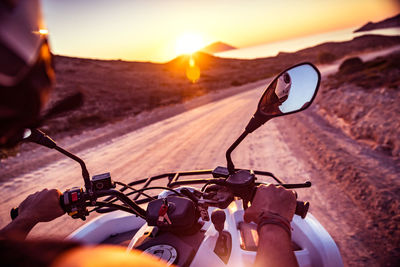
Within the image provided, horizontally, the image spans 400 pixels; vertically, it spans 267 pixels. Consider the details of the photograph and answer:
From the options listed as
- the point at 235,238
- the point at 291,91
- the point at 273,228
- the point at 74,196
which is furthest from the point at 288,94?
the point at 74,196

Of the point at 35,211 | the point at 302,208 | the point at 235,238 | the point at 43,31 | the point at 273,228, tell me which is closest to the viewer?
the point at 43,31

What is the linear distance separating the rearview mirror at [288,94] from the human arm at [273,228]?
373 mm

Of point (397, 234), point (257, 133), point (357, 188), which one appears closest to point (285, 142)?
point (257, 133)

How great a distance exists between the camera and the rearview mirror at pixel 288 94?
1356 mm

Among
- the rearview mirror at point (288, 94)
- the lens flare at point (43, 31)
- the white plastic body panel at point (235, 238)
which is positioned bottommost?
the white plastic body panel at point (235, 238)

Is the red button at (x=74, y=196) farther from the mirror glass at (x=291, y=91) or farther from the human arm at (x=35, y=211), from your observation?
the mirror glass at (x=291, y=91)

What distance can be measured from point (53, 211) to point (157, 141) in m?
6.92

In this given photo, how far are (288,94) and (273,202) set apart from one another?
68 cm

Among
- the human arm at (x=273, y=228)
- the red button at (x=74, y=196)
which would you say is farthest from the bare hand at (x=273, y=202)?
the red button at (x=74, y=196)

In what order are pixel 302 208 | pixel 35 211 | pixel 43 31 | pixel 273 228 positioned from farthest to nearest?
pixel 35 211 → pixel 302 208 → pixel 273 228 → pixel 43 31

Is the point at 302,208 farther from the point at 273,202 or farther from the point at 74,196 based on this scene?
the point at 74,196

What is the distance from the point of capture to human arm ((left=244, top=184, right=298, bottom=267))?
40.0 inches

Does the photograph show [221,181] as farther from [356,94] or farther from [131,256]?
[356,94]

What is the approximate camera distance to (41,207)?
4.55ft
